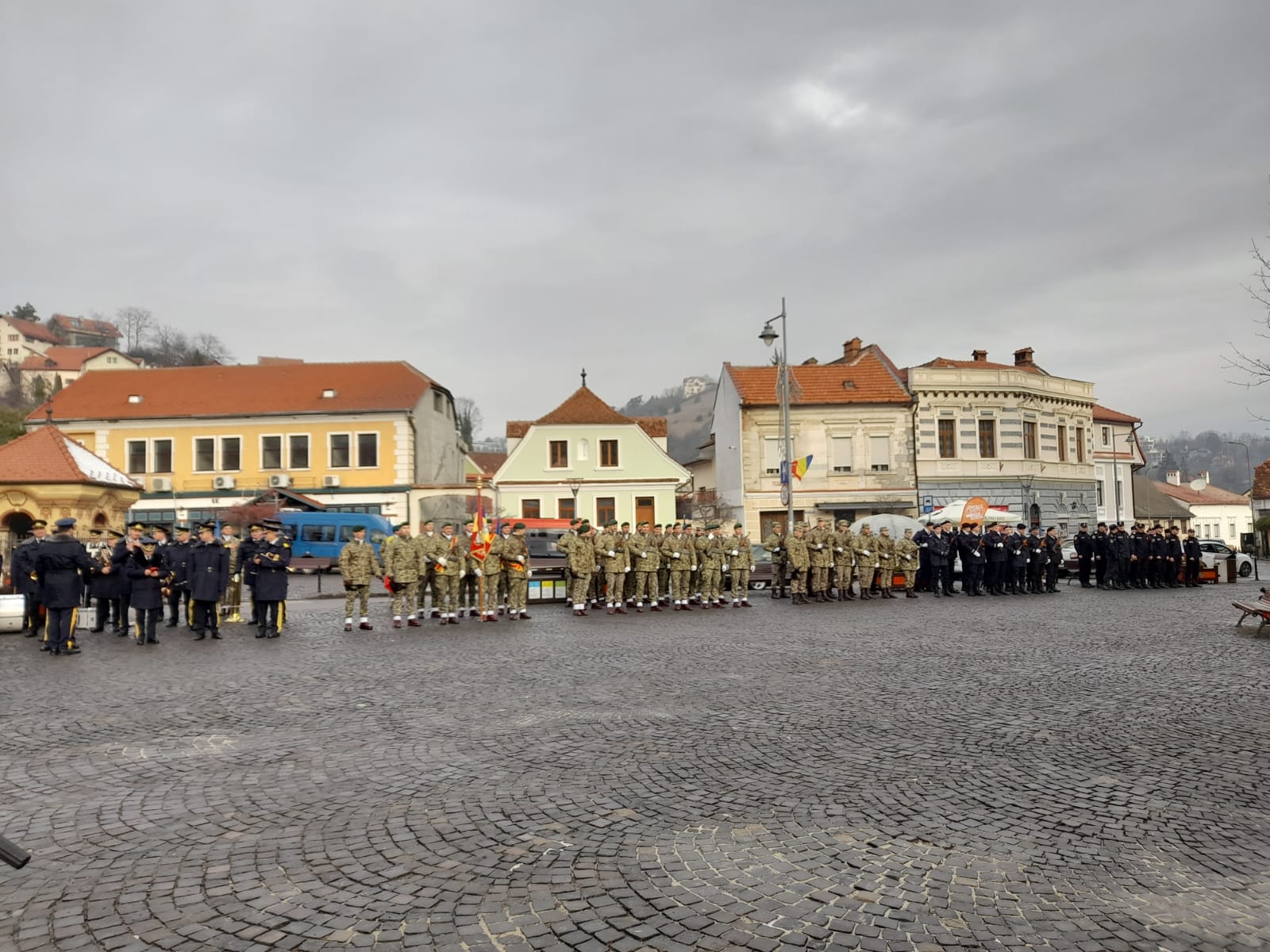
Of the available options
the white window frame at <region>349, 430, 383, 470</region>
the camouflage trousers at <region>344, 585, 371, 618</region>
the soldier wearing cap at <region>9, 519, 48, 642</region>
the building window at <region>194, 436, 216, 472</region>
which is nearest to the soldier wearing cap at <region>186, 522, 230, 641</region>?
the camouflage trousers at <region>344, 585, 371, 618</region>

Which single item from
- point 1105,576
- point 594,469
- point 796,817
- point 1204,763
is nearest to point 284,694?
point 796,817

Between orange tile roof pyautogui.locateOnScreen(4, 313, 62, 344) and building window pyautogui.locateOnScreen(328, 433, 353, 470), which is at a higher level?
orange tile roof pyautogui.locateOnScreen(4, 313, 62, 344)

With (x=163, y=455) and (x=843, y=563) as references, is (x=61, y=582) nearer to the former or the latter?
(x=843, y=563)

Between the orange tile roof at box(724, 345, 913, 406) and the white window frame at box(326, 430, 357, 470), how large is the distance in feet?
63.2

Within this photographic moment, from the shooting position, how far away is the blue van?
1475 inches

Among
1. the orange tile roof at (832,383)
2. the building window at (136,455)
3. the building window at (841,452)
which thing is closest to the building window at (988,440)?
the orange tile roof at (832,383)

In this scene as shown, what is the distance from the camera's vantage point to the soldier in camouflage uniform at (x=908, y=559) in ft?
72.9

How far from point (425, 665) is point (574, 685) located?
2618 millimetres

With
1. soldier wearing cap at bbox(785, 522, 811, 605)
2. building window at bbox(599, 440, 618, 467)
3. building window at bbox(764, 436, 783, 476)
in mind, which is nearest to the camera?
soldier wearing cap at bbox(785, 522, 811, 605)

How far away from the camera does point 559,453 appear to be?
46.4 meters

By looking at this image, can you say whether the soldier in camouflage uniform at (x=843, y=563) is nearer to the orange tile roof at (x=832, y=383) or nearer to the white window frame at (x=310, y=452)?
the orange tile roof at (x=832, y=383)

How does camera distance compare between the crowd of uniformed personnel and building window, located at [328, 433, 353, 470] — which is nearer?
the crowd of uniformed personnel

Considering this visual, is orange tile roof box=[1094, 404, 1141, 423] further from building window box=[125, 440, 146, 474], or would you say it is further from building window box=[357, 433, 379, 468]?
building window box=[125, 440, 146, 474]

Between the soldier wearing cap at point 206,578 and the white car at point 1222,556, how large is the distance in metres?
27.6
